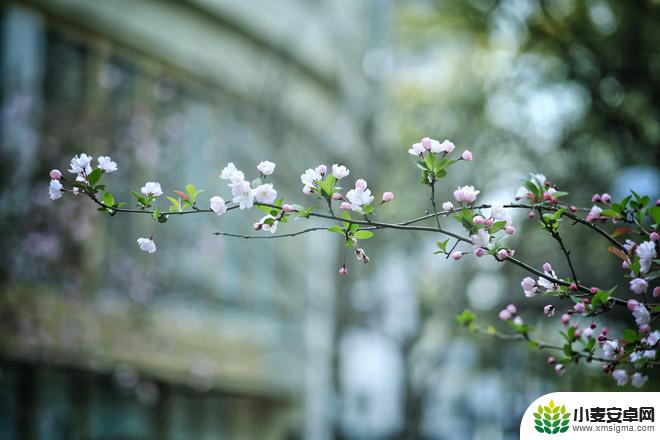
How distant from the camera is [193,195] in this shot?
1664 mm

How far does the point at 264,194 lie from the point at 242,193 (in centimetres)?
5

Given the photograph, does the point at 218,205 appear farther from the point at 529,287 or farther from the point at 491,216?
the point at 529,287

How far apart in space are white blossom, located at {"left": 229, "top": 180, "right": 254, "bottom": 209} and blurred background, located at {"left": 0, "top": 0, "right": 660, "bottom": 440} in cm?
415

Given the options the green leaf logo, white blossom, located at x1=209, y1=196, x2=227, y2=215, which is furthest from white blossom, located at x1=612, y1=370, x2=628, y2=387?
white blossom, located at x1=209, y1=196, x2=227, y2=215

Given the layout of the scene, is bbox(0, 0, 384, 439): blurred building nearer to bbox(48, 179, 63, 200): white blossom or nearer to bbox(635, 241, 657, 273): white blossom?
bbox(48, 179, 63, 200): white blossom

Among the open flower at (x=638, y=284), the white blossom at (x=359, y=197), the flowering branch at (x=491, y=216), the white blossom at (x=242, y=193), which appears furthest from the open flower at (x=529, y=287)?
the white blossom at (x=242, y=193)

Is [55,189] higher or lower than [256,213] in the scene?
lower

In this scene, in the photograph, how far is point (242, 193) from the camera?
1570mm

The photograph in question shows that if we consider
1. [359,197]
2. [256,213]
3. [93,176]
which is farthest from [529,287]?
[256,213]

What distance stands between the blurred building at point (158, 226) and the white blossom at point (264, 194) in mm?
4191

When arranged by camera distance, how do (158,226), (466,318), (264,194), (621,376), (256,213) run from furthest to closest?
(256,213) → (158,226) → (466,318) → (621,376) → (264,194)

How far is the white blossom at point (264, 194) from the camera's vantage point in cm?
159

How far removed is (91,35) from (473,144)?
3.05m

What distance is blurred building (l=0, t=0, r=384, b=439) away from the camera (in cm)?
560
